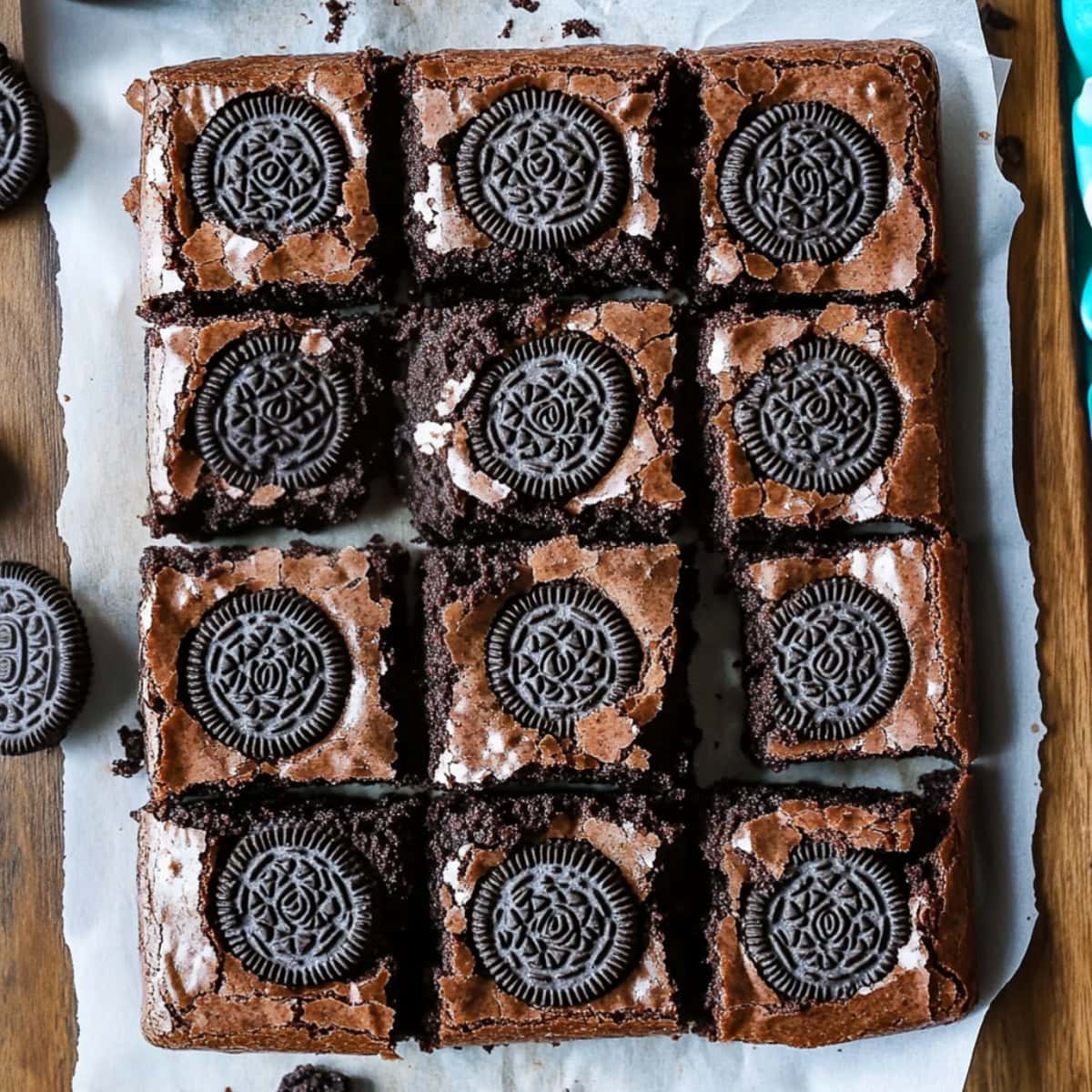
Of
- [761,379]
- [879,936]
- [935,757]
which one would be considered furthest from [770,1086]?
[761,379]

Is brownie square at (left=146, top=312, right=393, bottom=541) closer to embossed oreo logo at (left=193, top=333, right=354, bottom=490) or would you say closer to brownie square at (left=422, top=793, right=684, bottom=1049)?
embossed oreo logo at (left=193, top=333, right=354, bottom=490)

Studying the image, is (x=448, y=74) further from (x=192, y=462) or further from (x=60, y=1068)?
(x=60, y=1068)

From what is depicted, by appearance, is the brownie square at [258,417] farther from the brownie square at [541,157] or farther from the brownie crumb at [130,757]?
the brownie crumb at [130,757]

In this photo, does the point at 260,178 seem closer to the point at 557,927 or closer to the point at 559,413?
the point at 559,413

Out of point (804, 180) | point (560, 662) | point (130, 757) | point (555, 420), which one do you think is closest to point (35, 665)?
point (130, 757)

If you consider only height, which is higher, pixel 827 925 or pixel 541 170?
pixel 541 170
